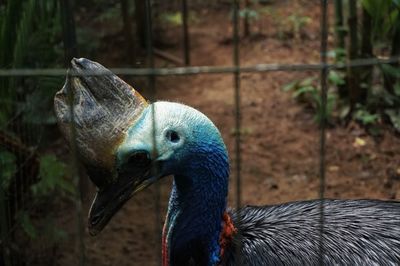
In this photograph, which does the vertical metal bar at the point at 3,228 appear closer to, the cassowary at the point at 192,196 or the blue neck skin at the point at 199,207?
the cassowary at the point at 192,196

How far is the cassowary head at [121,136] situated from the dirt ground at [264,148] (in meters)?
0.58

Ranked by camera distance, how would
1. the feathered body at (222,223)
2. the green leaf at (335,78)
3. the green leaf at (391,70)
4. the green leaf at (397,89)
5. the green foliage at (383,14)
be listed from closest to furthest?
the feathered body at (222,223) < the green foliage at (383,14) < the green leaf at (391,70) < the green leaf at (397,89) < the green leaf at (335,78)

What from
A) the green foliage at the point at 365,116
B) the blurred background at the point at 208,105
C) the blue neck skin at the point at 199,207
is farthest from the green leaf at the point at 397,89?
the blue neck skin at the point at 199,207

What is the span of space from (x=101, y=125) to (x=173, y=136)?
0.82 ft

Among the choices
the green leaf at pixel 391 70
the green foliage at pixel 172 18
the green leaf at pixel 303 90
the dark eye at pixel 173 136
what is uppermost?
the green foliage at pixel 172 18

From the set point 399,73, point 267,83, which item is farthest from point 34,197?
point 267,83

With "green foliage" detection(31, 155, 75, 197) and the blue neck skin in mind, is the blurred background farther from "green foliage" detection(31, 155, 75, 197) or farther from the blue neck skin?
the blue neck skin

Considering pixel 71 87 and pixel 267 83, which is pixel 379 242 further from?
pixel 267 83

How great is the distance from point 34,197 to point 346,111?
6.77 feet

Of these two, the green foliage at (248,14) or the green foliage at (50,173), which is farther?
the green foliage at (248,14)

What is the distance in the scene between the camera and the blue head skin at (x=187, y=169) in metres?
1.96

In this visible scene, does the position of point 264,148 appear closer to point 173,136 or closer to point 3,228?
point 173,136

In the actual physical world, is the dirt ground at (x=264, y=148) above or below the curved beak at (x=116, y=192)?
below

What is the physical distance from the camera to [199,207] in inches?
84.7
